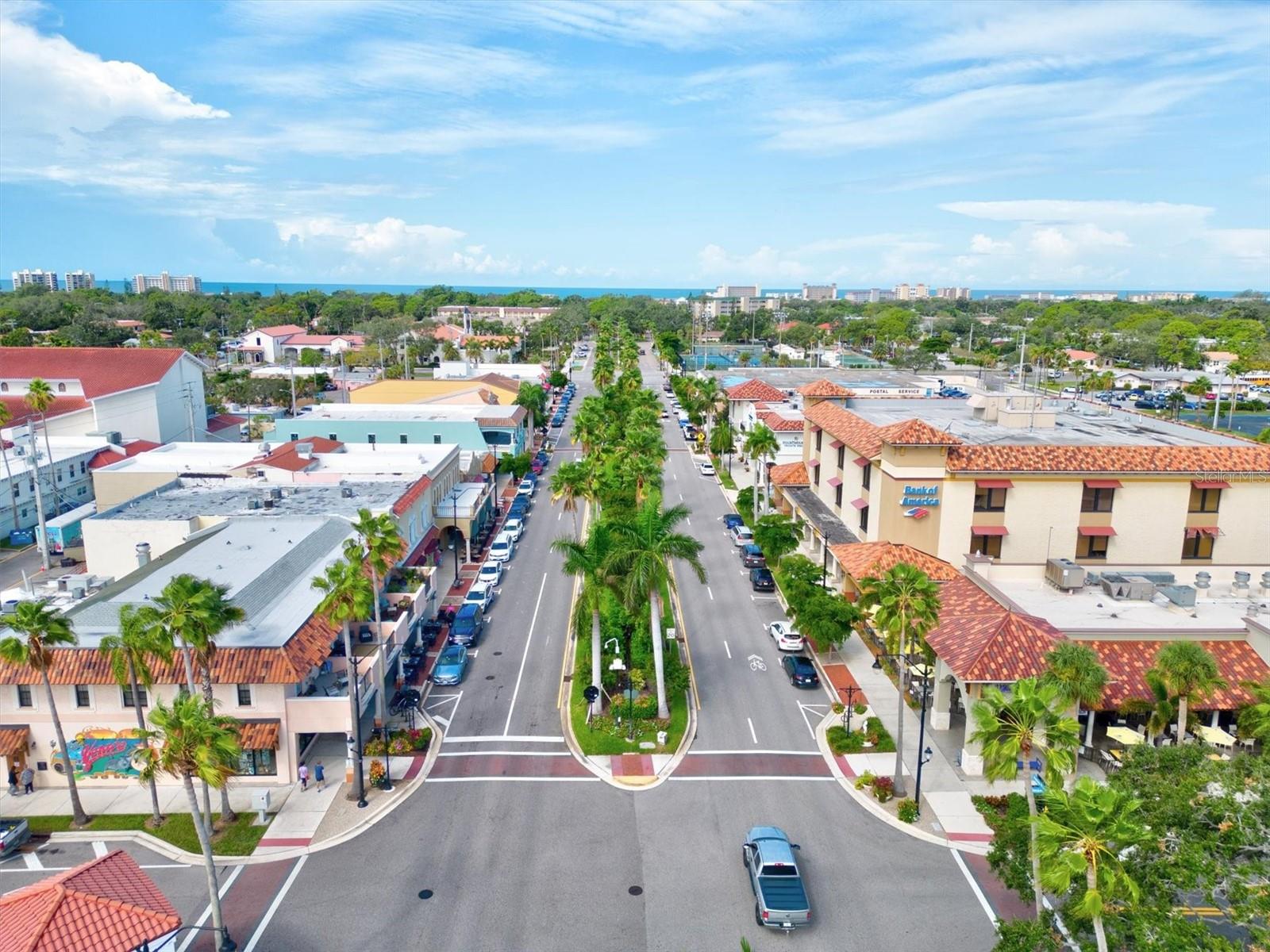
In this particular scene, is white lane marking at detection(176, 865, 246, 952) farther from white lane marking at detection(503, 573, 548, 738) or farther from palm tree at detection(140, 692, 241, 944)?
white lane marking at detection(503, 573, 548, 738)

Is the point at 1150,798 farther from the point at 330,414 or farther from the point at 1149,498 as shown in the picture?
the point at 330,414

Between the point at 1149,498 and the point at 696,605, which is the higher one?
the point at 1149,498

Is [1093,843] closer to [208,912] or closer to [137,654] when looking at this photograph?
[208,912]

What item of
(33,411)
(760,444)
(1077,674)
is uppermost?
(33,411)

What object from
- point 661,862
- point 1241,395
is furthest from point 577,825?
point 1241,395

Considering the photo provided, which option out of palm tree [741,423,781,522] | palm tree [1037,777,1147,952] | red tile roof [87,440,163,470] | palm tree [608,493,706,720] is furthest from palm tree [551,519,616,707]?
red tile roof [87,440,163,470]

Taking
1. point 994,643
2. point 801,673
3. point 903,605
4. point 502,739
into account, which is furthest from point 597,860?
point 994,643

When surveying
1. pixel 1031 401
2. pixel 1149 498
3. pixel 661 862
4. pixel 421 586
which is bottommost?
pixel 661 862
